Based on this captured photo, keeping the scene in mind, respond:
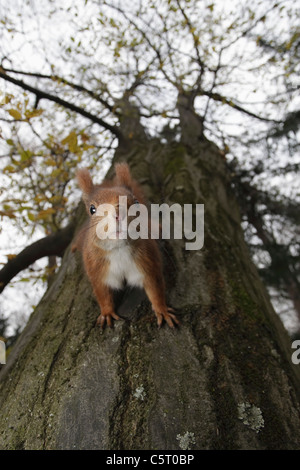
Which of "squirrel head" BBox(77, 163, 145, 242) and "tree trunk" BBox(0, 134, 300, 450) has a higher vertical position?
"squirrel head" BBox(77, 163, 145, 242)

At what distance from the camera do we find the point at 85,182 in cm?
177

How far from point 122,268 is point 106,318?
0.86 feet

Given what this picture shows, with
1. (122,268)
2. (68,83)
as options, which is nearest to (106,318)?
(122,268)

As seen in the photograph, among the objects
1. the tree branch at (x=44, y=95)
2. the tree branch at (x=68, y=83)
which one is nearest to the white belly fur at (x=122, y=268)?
the tree branch at (x=44, y=95)

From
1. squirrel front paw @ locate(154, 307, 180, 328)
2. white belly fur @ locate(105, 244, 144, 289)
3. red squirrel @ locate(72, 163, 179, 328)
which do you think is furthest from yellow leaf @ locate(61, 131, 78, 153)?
squirrel front paw @ locate(154, 307, 180, 328)

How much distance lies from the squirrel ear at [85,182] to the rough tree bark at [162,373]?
60 centimetres

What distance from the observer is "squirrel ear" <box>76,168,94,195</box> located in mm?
1759

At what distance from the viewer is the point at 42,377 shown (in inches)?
56.0

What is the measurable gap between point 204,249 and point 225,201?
1107 mm

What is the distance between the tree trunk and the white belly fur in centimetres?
12

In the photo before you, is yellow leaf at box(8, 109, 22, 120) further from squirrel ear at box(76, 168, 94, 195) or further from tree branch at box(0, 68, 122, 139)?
tree branch at box(0, 68, 122, 139)
